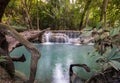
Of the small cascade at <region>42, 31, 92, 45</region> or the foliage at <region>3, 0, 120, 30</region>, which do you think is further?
the foliage at <region>3, 0, 120, 30</region>

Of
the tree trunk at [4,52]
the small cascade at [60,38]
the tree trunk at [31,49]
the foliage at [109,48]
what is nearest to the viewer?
the tree trunk at [31,49]

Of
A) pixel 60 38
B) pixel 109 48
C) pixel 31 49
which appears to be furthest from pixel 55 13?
pixel 31 49

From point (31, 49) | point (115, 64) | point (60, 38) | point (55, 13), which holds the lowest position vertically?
point (60, 38)

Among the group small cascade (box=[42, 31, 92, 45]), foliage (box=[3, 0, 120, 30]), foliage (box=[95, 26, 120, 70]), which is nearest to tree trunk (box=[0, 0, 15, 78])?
foliage (box=[95, 26, 120, 70])

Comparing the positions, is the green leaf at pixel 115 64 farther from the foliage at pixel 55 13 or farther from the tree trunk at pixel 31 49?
the foliage at pixel 55 13

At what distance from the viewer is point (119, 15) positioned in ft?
17.2

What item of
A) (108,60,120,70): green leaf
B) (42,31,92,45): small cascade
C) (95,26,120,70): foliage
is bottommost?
(42,31,92,45): small cascade

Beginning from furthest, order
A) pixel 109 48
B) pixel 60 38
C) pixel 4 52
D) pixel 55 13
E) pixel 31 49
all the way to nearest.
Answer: pixel 55 13 → pixel 60 38 → pixel 109 48 → pixel 4 52 → pixel 31 49

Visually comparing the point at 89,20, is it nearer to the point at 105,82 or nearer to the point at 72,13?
the point at 72,13

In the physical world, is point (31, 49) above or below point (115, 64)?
above

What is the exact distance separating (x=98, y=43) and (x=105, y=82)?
0.52 m

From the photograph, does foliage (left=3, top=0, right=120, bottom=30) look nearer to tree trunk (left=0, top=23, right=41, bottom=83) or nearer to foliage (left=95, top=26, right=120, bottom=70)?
foliage (left=95, top=26, right=120, bottom=70)

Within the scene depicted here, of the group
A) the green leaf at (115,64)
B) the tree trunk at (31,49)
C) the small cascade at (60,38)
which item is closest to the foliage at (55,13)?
the small cascade at (60,38)

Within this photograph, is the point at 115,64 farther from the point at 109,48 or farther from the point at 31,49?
the point at 31,49
